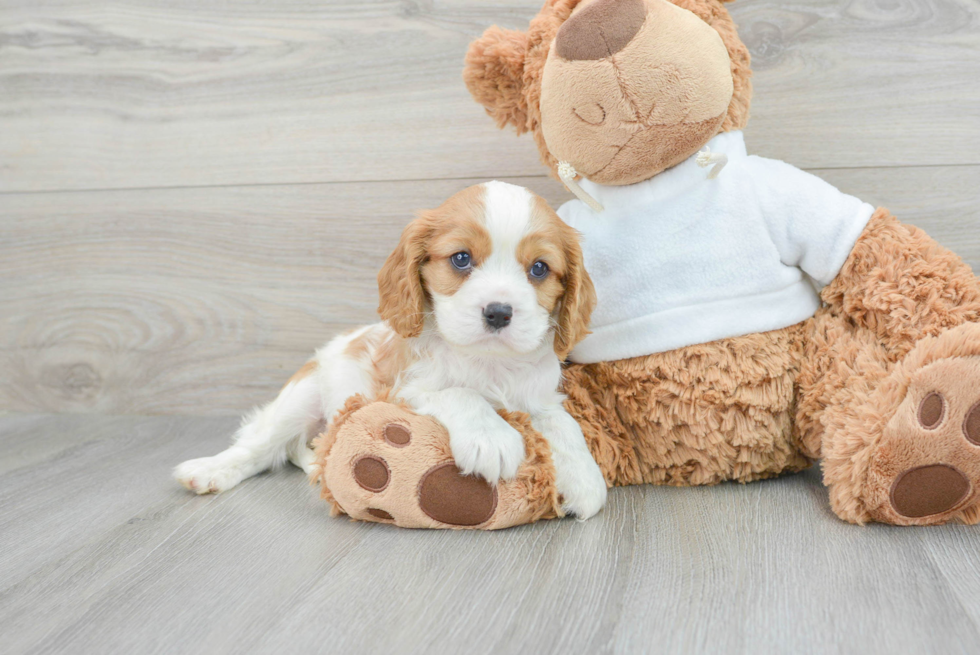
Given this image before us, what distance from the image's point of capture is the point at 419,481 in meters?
1.28

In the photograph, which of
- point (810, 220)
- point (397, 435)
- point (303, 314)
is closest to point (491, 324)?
point (397, 435)

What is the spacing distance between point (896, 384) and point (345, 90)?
149 centimetres

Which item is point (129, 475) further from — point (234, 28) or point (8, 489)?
point (234, 28)

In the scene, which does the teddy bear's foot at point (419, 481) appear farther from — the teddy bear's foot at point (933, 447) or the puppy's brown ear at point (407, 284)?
the teddy bear's foot at point (933, 447)

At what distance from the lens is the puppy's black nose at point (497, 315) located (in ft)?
4.05

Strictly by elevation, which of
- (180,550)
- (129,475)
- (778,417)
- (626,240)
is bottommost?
(129,475)

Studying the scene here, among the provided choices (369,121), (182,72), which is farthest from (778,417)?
(182,72)

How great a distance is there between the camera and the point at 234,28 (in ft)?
6.77

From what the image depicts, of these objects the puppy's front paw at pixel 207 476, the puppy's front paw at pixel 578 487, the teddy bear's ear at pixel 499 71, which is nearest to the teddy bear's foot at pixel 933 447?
the puppy's front paw at pixel 578 487

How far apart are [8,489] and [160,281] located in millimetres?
742

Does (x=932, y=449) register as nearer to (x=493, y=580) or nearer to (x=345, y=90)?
(x=493, y=580)

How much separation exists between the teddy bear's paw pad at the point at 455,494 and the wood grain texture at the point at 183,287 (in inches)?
35.9

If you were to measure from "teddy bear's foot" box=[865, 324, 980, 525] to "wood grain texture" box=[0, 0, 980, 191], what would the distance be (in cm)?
79

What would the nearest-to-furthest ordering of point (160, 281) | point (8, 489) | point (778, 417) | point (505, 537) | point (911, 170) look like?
point (505, 537), point (778, 417), point (8, 489), point (911, 170), point (160, 281)
